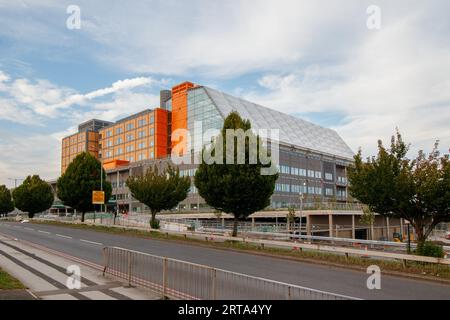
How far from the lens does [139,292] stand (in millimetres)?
11250

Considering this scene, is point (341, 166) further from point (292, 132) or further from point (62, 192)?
point (62, 192)

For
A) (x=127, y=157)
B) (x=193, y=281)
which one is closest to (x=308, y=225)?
(x=193, y=281)

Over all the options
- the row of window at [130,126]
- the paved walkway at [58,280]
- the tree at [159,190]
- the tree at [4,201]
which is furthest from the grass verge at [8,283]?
the tree at [4,201]

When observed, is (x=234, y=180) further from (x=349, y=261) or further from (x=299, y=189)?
(x=299, y=189)

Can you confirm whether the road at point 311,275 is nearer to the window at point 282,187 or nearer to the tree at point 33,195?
the window at point 282,187

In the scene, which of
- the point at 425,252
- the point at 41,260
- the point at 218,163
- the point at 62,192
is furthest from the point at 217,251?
the point at 62,192

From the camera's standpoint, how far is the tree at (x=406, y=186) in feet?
55.6

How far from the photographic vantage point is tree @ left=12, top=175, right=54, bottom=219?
226ft

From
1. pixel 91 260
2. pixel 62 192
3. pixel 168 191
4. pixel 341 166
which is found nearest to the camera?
pixel 91 260

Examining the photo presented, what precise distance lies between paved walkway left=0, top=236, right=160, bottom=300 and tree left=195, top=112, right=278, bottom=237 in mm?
10597

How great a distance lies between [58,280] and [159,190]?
24.3 meters

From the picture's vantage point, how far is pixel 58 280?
12.9 metres

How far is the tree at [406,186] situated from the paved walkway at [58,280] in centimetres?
1209
